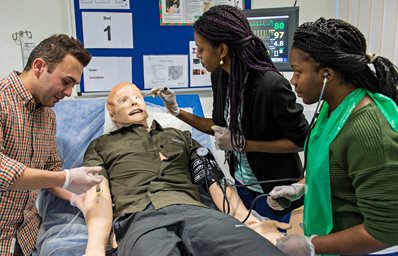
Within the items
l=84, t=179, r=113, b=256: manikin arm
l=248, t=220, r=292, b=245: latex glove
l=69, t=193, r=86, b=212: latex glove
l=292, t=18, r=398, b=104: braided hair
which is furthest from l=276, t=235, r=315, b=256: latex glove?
l=69, t=193, r=86, b=212: latex glove

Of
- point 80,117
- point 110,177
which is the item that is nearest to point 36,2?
point 80,117

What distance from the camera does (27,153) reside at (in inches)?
57.0

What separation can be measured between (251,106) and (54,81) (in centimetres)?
82

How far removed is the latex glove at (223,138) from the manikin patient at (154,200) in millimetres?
174

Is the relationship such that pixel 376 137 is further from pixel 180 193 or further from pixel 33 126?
pixel 33 126

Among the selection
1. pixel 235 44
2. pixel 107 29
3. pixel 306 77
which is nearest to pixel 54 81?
pixel 235 44

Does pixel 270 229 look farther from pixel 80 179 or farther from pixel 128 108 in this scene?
pixel 128 108

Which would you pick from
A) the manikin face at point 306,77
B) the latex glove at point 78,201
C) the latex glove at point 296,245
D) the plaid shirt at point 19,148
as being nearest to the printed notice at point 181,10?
the plaid shirt at point 19,148

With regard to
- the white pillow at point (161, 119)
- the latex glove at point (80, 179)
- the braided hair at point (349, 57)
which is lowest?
the latex glove at point (80, 179)

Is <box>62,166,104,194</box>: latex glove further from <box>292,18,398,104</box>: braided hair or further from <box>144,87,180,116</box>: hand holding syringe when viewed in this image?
<box>292,18,398,104</box>: braided hair

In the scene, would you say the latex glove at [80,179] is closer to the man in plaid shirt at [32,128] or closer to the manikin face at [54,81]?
the man in plaid shirt at [32,128]

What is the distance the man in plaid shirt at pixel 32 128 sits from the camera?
4.46ft

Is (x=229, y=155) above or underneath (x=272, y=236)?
above

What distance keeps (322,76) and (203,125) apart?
0.96 m
